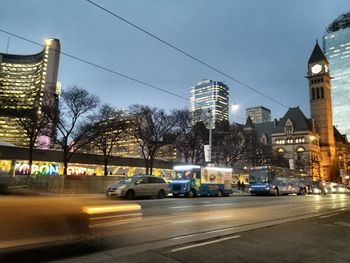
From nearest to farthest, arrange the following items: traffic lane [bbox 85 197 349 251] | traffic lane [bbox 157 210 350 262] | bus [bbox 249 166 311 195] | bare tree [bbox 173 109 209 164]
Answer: traffic lane [bbox 157 210 350 262] → traffic lane [bbox 85 197 349 251] → bus [bbox 249 166 311 195] → bare tree [bbox 173 109 209 164]

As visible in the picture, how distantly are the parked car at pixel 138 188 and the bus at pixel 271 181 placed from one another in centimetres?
1749

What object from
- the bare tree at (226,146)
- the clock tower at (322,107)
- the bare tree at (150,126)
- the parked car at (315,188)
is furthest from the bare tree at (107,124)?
the clock tower at (322,107)

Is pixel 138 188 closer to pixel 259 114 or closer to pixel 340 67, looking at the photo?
pixel 259 114

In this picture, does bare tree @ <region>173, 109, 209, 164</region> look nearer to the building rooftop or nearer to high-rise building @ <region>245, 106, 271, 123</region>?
high-rise building @ <region>245, 106, 271, 123</region>

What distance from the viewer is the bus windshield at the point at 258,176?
39.8 m

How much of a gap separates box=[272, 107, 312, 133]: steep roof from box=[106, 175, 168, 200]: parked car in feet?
324

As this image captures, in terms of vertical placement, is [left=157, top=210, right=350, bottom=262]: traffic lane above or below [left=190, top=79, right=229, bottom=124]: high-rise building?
below

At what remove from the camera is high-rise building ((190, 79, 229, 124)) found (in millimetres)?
53156

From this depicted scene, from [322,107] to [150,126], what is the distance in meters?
93.9

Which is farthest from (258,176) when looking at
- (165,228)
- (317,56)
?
(317,56)

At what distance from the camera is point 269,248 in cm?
780

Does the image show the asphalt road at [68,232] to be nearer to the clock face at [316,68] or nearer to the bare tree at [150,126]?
the bare tree at [150,126]

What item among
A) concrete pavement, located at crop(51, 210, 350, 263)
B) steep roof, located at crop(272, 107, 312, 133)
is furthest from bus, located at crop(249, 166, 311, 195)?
steep roof, located at crop(272, 107, 312, 133)

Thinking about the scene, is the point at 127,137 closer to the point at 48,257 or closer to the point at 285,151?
the point at 48,257
